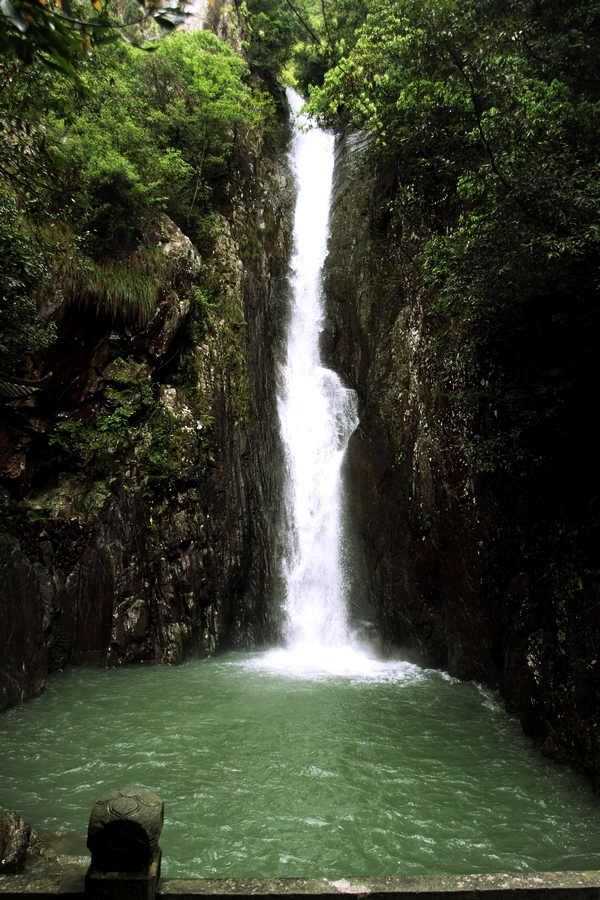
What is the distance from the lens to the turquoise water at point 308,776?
4.91 meters

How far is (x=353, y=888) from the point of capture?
2.84 metres

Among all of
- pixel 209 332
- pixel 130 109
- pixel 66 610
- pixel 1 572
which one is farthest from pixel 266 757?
pixel 130 109

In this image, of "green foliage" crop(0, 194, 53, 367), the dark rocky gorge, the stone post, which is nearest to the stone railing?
the stone post

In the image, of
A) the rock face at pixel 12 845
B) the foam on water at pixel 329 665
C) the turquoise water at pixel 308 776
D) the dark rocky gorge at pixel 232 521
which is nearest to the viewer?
the rock face at pixel 12 845

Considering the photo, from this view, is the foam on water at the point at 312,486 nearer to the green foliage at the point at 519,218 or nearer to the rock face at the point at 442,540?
the rock face at the point at 442,540

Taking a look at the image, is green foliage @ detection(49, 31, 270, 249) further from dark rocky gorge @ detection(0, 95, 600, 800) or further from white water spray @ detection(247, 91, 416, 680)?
white water spray @ detection(247, 91, 416, 680)

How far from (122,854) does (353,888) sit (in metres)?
1.16

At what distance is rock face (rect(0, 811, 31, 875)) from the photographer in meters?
3.59

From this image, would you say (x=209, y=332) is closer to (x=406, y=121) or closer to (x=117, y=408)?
(x=117, y=408)

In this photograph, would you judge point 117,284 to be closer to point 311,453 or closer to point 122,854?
point 311,453

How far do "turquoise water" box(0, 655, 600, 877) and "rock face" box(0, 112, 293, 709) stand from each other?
1497 mm

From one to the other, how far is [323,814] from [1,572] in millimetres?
6108

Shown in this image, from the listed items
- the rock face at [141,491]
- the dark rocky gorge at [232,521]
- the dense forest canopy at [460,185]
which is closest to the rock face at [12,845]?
the dense forest canopy at [460,185]

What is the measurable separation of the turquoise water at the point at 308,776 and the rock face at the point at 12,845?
49.2 inches
